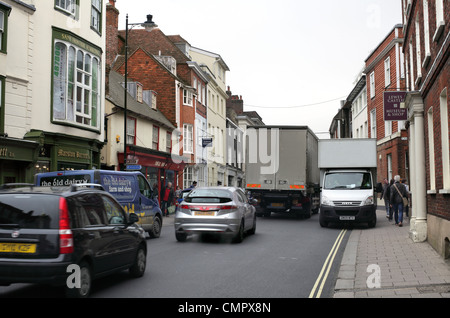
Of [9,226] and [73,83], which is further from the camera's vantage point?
[73,83]

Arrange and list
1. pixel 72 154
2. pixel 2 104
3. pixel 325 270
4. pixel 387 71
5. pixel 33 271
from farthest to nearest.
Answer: pixel 387 71, pixel 72 154, pixel 2 104, pixel 325 270, pixel 33 271

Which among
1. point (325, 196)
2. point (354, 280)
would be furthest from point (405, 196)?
point (354, 280)

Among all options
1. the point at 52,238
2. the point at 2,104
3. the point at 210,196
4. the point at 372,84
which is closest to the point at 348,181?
the point at 210,196

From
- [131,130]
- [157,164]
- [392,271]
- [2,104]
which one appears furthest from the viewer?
[157,164]

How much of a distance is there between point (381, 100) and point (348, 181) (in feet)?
57.9

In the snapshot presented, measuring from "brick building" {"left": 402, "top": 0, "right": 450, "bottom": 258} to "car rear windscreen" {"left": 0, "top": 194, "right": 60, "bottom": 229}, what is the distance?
7.64 meters

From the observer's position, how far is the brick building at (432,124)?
34.2 feet

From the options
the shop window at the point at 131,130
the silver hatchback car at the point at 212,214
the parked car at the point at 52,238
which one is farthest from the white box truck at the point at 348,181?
the parked car at the point at 52,238

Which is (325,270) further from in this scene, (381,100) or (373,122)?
(373,122)

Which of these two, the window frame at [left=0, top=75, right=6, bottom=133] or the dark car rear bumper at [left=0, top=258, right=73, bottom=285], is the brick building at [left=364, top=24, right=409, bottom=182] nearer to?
the window frame at [left=0, top=75, right=6, bottom=133]

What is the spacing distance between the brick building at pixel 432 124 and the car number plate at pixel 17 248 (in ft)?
25.9

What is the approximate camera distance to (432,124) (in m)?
12.6

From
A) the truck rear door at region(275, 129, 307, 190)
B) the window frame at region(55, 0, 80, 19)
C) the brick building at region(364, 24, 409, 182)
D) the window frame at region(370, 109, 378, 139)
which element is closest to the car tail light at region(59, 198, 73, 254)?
the window frame at region(55, 0, 80, 19)

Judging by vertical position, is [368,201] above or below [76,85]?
below
